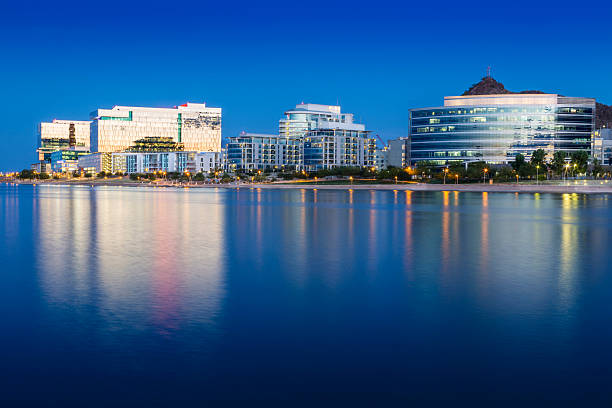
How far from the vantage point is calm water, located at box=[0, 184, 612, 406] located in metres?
10.6

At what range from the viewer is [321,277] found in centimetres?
2211

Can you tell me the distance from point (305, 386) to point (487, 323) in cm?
619

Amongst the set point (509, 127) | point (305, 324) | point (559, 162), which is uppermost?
point (509, 127)

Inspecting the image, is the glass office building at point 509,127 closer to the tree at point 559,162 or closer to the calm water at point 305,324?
the tree at point 559,162

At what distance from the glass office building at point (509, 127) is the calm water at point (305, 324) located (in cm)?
16420

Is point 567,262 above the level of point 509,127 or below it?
below

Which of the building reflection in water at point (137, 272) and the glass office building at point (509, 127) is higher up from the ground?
the glass office building at point (509, 127)

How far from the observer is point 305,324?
48.9 ft

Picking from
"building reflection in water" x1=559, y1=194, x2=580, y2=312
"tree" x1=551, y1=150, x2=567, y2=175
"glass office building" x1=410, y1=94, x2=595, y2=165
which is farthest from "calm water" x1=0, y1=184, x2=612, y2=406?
"glass office building" x1=410, y1=94, x2=595, y2=165

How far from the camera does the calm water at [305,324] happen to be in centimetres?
1063

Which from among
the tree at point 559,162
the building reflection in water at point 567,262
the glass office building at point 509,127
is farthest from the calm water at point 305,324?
the glass office building at point 509,127

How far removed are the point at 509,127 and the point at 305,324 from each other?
187229 millimetres

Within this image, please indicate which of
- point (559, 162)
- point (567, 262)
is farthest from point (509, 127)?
point (567, 262)

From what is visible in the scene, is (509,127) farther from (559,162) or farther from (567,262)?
(567,262)
